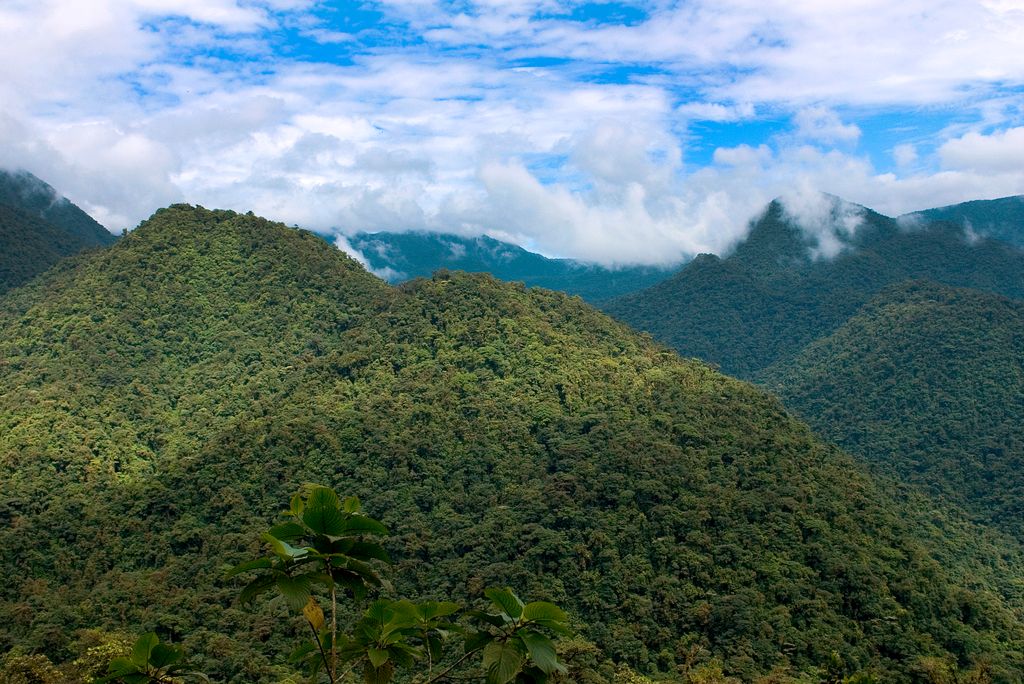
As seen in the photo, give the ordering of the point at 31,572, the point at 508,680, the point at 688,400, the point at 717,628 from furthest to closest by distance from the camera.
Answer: the point at 688,400
the point at 31,572
the point at 717,628
the point at 508,680

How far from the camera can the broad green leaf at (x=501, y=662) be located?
4.57m

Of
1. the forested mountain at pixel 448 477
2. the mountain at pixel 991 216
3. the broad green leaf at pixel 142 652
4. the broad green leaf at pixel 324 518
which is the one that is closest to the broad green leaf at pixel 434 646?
the broad green leaf at pixel 324 518

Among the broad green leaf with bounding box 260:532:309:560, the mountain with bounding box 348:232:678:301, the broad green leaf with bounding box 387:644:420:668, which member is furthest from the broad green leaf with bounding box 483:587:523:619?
the mountain with bounding box 348:232:678:301

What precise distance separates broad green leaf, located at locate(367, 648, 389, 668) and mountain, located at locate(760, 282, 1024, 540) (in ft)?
189

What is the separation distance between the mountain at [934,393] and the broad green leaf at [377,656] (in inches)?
2273

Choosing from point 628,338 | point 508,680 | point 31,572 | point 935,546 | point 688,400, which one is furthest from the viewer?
point 628,338

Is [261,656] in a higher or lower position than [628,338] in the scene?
lower

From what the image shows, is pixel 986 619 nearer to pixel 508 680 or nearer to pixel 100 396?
pixel 508 680

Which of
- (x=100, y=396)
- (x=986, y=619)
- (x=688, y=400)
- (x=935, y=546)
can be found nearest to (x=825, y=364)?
(x=935, y=546)

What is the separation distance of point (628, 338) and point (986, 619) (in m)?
22.3

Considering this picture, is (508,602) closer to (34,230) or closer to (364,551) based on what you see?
(364,551)

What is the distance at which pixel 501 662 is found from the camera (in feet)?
15.1

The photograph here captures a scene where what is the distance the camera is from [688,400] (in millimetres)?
41188

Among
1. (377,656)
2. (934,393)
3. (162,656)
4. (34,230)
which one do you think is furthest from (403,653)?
(34,230)
